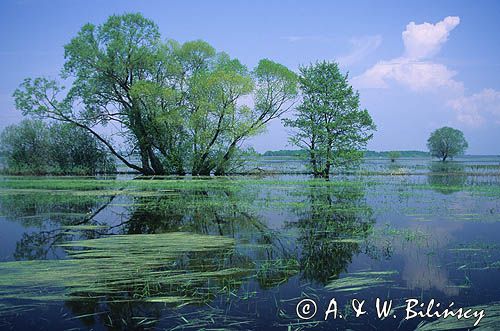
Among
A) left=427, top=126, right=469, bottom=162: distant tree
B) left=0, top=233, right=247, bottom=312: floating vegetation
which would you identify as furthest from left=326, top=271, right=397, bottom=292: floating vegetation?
left=427, top=126, right=469, bottom=162: distant tree

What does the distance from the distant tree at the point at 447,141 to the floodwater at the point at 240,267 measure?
3291 inches

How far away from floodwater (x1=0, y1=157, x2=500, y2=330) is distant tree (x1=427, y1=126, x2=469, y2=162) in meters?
83.6

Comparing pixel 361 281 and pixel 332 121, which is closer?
pixel 361 281

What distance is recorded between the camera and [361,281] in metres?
5.88

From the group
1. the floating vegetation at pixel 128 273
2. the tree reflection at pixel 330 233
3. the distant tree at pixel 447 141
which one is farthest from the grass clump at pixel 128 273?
the distant tree at pixel 447 141

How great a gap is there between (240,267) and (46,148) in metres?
40.0

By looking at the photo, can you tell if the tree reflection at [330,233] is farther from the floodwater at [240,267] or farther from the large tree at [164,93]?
the large tree at [164,93]

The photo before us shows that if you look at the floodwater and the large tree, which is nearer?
the floodwater

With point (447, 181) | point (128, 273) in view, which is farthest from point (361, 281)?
point (447, 181)

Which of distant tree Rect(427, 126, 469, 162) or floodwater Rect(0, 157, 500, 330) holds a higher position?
distant tree Rect(427, 126, 469, 162)

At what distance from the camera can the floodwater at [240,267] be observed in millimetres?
4668

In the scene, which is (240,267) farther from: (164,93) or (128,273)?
(164,93)

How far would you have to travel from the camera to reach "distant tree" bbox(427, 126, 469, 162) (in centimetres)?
8875

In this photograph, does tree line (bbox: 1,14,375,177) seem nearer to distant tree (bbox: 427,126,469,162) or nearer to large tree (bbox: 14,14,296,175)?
large tree (bbox: 14,14,296,175)
